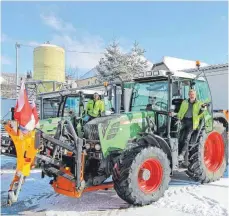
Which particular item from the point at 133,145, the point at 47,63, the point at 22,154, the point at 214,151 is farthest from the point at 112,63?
the point at 22,154

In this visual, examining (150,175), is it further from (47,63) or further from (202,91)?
(47,63)

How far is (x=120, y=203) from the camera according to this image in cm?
542

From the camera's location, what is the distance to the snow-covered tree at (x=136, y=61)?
25.6 meters

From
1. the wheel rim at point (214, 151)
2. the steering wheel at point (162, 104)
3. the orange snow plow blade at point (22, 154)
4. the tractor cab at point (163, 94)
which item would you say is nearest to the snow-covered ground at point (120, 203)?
the wheel rim at point (214, 151)

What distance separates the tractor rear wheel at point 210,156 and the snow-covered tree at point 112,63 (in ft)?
57.5

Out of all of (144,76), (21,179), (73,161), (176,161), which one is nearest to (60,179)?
(73,161)

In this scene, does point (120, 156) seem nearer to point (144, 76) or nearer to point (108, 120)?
point (108, 120)

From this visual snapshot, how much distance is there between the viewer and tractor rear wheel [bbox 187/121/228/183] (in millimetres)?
6348

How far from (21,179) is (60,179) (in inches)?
33.2

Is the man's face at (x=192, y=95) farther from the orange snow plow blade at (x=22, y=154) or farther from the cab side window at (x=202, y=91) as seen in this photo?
the orange snow plow blade at (x=22, y=154)

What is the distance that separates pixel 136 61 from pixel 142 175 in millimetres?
22198

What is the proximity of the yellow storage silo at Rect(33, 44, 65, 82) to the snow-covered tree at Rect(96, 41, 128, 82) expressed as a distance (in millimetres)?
3375

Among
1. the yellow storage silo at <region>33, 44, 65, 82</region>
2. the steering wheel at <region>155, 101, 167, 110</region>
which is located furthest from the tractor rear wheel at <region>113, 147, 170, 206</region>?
the yellow storage silo at <region>33, 44, 65, 82</region>

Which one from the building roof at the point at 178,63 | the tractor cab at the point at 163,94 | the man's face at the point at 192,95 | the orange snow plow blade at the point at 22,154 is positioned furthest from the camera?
the building roof at the point at 178,63
